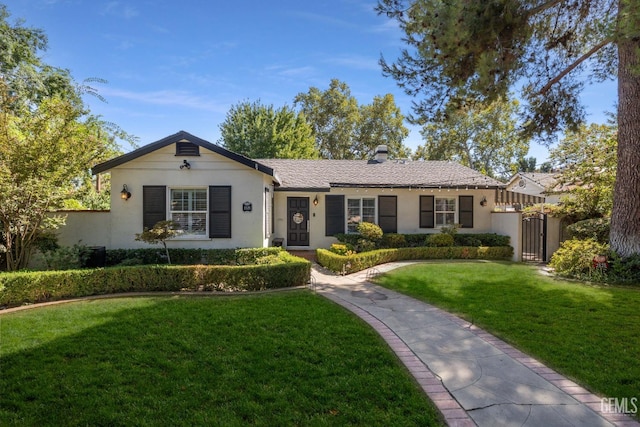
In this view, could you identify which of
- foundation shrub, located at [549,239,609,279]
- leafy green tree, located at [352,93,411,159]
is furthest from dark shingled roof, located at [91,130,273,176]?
leafy green tree, located at [352,93,411,159]

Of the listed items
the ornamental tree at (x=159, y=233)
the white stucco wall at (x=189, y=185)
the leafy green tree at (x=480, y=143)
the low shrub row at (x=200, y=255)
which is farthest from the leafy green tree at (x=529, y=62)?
the leafy green tree at (x=480, y=143)

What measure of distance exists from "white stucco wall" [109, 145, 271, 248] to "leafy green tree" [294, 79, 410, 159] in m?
27.9

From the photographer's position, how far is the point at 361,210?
15727 millimetres

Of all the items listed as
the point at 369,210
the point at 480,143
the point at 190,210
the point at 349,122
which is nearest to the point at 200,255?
the point at 190,210

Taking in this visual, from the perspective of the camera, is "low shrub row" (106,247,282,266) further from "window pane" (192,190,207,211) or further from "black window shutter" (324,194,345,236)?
"black window shutter" (324,194,345,236)

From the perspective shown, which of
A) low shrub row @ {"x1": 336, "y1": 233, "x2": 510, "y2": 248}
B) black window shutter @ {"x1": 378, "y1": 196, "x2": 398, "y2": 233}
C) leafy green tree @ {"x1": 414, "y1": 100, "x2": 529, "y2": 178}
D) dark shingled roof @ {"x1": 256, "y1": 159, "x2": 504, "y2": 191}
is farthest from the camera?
leafy green tree @ {"x1": 414, "y1": 100, "x2": 529, "y2": 178}

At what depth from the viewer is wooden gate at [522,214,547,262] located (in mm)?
13539

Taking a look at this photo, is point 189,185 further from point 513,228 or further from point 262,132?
point 262,132

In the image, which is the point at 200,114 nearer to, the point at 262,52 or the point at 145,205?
the point at 262,52

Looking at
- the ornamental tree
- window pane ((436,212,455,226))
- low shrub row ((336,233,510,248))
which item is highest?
window pane ((436,212,455,226))

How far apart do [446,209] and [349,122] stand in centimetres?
2389

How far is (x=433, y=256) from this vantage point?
14.1 m

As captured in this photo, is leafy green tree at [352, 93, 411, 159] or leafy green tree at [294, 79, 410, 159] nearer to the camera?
leafy green tree at [352, 93, 411, 159]

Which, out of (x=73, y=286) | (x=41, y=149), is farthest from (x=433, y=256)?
(x=41, y=149)
